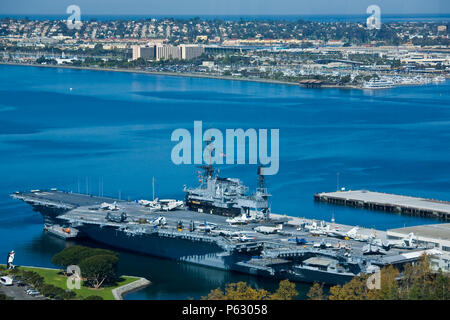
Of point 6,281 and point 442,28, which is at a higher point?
point 6,281

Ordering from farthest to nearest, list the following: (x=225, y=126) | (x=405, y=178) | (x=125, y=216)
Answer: (x=225, y=126) → (x=405, y=178) → (x=125, y=216)

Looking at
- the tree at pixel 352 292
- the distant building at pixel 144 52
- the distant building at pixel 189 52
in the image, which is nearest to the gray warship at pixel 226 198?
the tree at pixel 352 292

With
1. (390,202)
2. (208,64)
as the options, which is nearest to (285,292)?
(390,202)

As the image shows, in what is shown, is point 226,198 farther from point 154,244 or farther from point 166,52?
point 166,52

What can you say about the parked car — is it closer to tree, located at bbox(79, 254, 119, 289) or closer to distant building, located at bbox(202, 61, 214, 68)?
tree, located at bbox(79, 254, 119, 289)

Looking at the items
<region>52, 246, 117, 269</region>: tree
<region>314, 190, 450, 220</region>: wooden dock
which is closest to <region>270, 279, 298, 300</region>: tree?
<region>52, 246, 117, 269</region>: tree

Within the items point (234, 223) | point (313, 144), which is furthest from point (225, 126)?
point (234, 223)

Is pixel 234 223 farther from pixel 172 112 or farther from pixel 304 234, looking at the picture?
pixel 172 112
